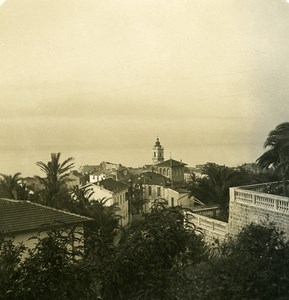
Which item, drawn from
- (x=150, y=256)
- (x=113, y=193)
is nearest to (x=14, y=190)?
(x=150, y=256)

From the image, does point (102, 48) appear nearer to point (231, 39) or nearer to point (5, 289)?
point (231, 39)

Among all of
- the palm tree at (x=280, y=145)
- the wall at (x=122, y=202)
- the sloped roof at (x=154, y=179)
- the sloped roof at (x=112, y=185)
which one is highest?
the palm tree at (x=280, y=145)

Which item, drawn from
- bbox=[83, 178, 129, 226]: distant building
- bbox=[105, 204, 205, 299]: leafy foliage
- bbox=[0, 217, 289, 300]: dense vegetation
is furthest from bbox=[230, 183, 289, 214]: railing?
bbox=[83, 178, 129, 226]: distant building

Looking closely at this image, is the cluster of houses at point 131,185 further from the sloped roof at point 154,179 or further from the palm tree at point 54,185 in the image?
the palm tree at point 54,185

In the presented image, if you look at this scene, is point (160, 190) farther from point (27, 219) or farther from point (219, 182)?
point (27, 219)

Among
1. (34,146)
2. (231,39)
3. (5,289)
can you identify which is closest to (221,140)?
(231,39)

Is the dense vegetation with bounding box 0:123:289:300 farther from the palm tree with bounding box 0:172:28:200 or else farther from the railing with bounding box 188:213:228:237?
the palm tree with bounding box 0:172:28:200

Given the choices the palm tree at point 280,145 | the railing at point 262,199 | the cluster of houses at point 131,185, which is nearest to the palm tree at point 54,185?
the railing at point 262,199
